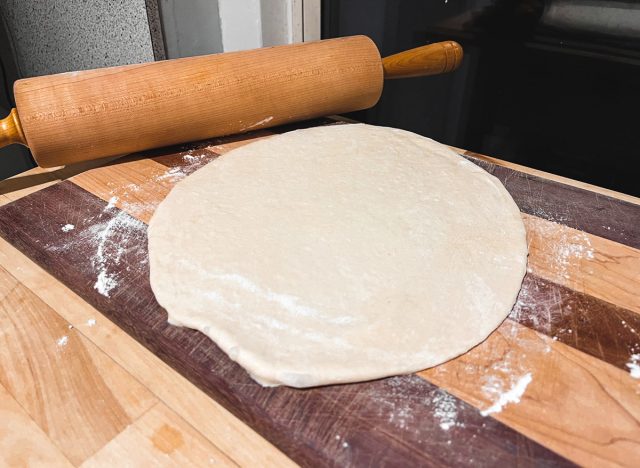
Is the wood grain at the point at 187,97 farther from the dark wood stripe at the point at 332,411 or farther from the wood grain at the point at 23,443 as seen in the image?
the wood grain at the point at 23,443

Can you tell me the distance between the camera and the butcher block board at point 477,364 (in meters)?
0.66

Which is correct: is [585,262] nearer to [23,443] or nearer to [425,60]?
[425,60]

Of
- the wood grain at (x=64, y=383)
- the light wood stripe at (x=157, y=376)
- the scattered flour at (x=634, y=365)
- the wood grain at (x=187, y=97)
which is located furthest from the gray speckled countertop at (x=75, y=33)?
the scattered flour at (x=634, y=365)

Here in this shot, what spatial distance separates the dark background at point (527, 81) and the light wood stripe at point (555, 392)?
0.96 m

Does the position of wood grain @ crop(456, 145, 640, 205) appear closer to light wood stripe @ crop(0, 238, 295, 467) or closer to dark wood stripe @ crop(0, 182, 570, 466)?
dark wood stripe @ crop(0, 182, 570, 466)

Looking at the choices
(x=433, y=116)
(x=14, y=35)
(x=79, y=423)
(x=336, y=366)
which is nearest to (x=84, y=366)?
(x=79, y=423)

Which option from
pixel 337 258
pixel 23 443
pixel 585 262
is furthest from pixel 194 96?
pixel 585 262

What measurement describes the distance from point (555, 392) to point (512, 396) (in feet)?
0.22

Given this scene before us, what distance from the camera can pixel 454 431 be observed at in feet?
2.19

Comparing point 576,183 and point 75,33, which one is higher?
point 75,33

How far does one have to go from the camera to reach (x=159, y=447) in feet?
2.25

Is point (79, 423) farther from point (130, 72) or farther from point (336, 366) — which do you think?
point (130, 72)

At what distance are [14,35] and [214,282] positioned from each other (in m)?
1.63

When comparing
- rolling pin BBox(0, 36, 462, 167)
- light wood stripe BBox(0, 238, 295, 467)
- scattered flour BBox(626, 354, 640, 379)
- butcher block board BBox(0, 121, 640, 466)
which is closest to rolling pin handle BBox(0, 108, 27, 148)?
rolling pin BBox(0, 36, 462, 167)
